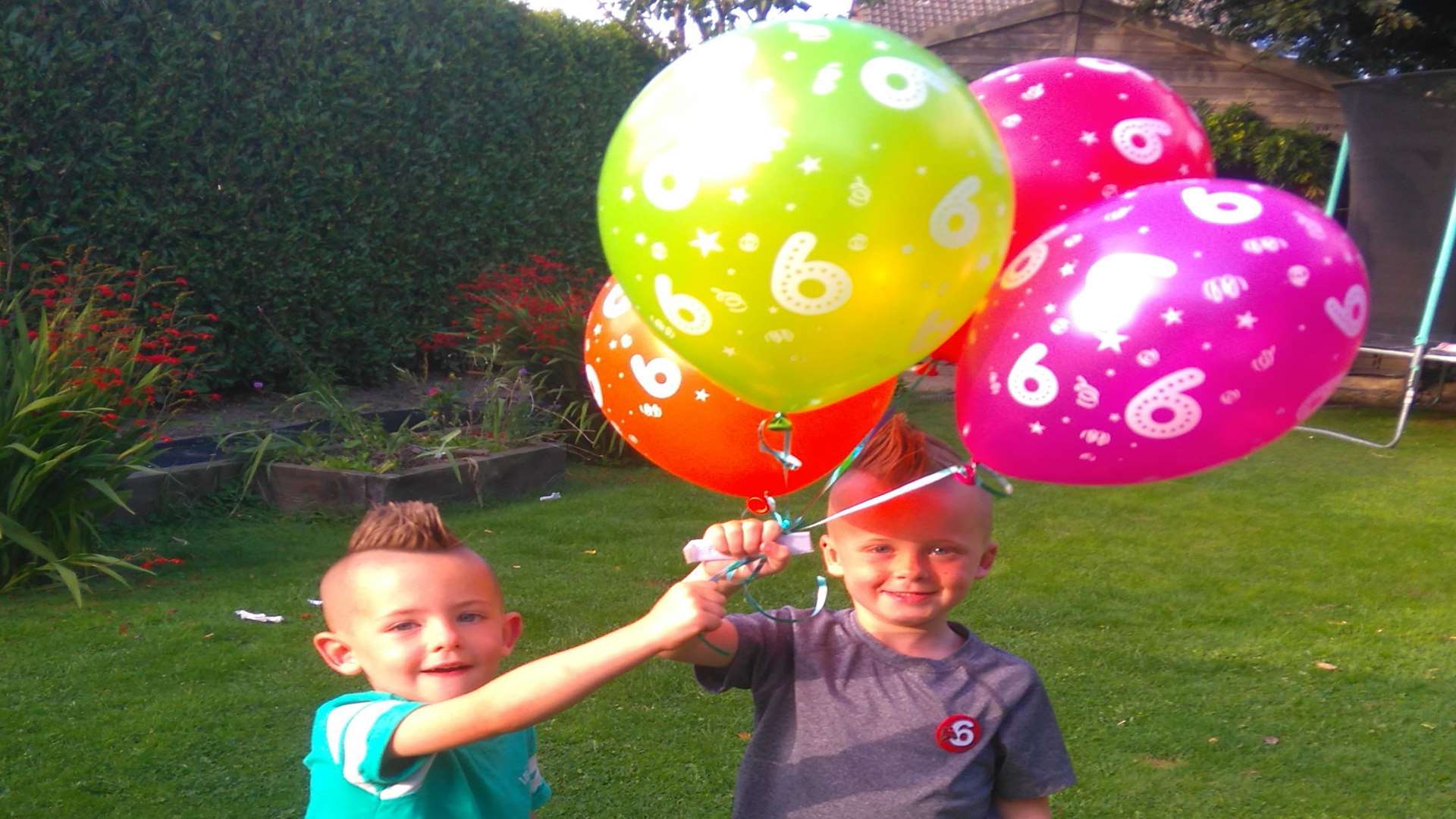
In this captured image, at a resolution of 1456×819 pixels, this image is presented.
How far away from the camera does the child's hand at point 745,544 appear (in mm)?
1709

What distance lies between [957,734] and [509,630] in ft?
2.09

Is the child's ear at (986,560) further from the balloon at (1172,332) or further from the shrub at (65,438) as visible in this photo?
the shrub at (65,438)

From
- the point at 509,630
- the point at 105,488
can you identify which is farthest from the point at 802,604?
the point at 509,630

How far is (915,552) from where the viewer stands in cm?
182

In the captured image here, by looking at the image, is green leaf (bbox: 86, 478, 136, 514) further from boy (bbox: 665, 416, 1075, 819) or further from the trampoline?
the trampoline

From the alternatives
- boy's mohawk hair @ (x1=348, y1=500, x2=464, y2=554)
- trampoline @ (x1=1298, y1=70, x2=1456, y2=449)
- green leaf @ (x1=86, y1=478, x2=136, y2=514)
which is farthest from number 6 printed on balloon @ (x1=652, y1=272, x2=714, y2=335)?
trampoline @ (x1=1298, y1=70, x2=1456, y2=449)

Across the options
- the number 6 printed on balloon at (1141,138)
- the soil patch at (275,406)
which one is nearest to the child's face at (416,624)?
the number 6 printed on balloon at (1141,138)

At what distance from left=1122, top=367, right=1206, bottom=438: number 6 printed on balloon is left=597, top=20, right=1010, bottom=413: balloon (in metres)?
0.26

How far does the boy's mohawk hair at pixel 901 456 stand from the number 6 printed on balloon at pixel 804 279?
41cm

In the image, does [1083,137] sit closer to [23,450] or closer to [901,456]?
[901,456]

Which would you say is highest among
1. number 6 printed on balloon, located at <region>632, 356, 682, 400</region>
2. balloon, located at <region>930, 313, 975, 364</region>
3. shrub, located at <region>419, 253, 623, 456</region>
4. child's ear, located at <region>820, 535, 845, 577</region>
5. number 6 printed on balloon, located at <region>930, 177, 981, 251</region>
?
number 6 printed on balloon, located at <region>930, 177, 981, 251</region>

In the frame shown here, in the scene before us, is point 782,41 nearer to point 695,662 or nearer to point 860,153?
point 860,153

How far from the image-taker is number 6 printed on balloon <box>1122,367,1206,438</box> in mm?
1619

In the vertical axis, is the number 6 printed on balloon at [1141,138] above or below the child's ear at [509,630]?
above
